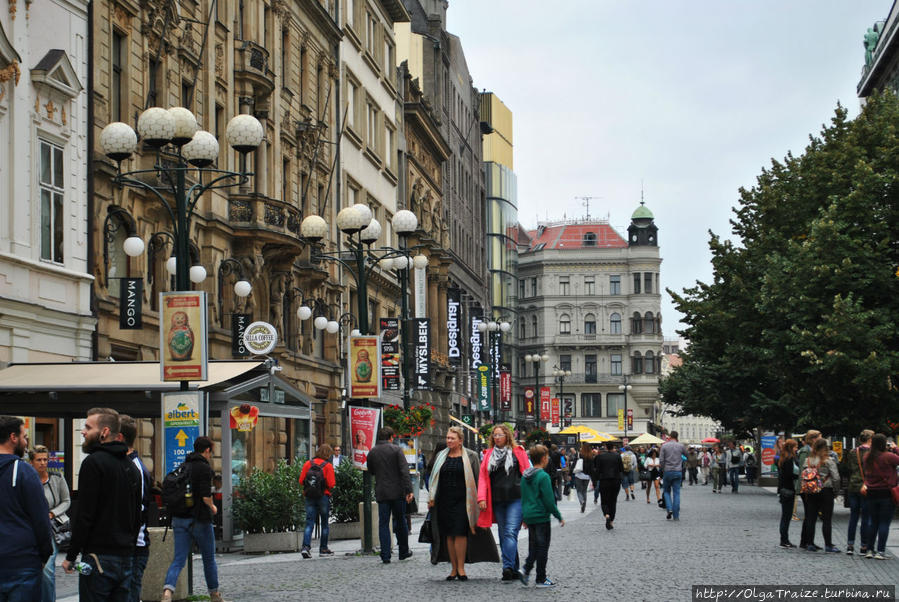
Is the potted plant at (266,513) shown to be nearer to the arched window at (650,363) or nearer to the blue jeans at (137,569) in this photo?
→ the blue jeans at (137,569)

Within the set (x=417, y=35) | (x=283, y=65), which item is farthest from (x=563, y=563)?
(x=417, y=35)

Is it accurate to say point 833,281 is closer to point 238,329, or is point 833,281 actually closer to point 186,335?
point 238,329

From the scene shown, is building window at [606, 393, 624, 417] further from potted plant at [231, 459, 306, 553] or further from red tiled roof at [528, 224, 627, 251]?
potted plant at [231, 459, 306, 553]

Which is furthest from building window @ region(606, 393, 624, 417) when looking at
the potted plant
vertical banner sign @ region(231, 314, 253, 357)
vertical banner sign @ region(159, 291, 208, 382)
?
vertical banner sign @ region(159, 291, 208, 382)

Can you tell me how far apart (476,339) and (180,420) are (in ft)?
227

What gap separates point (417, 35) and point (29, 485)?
68446mm

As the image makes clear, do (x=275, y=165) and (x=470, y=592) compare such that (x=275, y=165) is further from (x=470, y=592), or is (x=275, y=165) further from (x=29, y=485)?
(x=29, y=485)

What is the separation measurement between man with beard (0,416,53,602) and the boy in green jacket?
24.9 ft

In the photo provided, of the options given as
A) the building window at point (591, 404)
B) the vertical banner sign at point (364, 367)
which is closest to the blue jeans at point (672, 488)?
the vertical banner sign at point (364, 367)

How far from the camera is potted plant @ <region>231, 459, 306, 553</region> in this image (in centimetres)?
2161

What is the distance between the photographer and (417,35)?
75.2m

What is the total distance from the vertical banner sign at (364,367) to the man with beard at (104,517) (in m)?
13.9

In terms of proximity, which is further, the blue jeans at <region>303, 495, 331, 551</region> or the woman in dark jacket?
the woman in dark jacket

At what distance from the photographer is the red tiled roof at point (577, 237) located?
443ft
